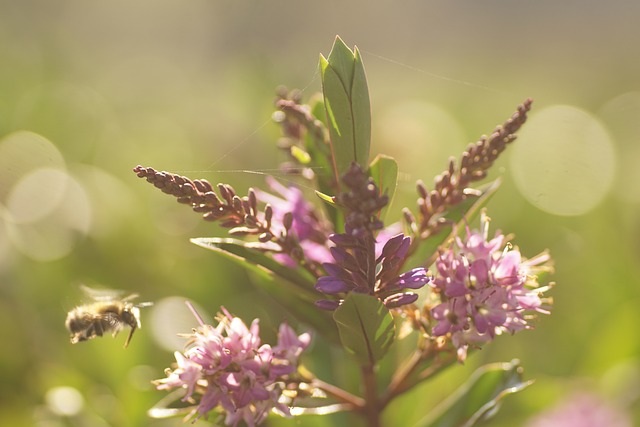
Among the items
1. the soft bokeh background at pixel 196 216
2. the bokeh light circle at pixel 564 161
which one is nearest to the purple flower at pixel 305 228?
the soft bokeh background at pixel 196 216

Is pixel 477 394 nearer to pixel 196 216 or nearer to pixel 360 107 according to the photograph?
pixel 360 107

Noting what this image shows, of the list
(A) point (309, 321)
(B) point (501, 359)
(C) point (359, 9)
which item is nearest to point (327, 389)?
(A) point (309, 321)

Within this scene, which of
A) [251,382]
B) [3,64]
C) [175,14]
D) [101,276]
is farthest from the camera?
[175,14]

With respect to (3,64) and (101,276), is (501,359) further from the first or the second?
(3,64)

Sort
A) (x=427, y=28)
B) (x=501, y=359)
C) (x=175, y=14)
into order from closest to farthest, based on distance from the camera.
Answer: (x=501, y=359) → (x=427, y=28) → (x=175, y=14)

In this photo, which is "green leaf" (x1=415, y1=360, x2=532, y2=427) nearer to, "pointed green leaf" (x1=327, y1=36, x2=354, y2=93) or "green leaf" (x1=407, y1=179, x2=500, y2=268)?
"green leaf" (x1=407, y1=179, x2=500, y2=268)

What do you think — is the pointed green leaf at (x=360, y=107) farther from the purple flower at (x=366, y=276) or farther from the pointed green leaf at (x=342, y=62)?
the purple flower at (x=366, y=276)

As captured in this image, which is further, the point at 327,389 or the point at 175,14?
the point at 175,14

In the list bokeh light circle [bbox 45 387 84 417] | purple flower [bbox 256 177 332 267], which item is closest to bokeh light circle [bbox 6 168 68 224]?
bokeh light circle [bbox 45 387 84 417]
